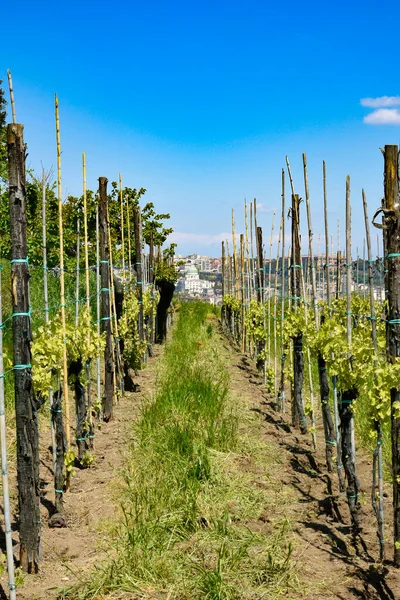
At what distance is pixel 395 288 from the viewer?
13.0ft

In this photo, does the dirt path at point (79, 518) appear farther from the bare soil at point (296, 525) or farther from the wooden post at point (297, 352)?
the wooden post at point (297, 352)

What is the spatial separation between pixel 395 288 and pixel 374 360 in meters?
0.61

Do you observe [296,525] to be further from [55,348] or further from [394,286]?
[55,348]

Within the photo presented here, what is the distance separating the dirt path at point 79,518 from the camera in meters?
3.81

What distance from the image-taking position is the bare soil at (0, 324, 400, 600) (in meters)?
3.75

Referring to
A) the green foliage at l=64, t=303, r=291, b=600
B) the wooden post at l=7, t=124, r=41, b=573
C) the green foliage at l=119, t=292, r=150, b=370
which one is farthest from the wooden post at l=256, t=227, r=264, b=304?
the wooden post at l=7, t=124, r=41, b=573

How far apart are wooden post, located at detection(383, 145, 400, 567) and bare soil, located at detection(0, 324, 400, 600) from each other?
0.38 meters

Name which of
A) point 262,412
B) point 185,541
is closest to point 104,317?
point 262,412

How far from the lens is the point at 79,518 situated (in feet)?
15.7

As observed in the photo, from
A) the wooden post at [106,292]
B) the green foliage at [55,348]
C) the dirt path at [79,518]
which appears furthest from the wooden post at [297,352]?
the green foliage at [55,348]

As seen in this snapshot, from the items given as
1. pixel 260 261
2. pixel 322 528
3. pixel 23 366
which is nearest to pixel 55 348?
pixel 23 366

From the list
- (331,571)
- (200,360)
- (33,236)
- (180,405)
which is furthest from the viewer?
(33,236)

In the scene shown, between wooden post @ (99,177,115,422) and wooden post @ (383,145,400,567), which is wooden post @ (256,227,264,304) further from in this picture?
wooden post @ (383,145,400,567)

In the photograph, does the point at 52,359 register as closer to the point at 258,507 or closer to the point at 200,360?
the point at 258,507
